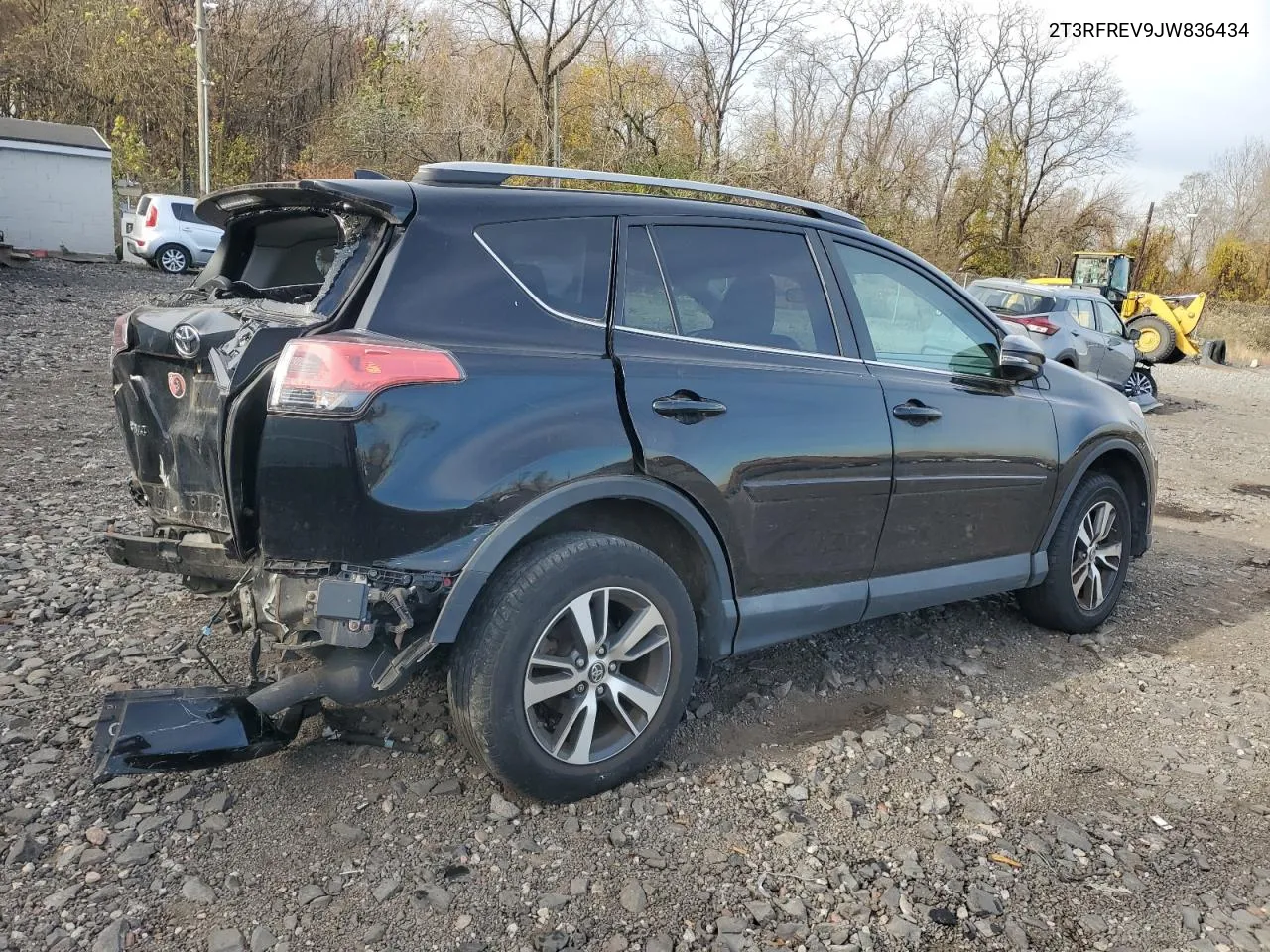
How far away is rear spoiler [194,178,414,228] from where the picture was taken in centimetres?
289

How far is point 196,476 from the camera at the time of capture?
308 cm

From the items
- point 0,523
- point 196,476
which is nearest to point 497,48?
point 0,523

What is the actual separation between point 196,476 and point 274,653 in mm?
1178

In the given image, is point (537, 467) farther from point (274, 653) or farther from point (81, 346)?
point (81, 346)

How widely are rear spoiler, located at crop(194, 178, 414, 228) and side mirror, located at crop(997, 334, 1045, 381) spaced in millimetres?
2645

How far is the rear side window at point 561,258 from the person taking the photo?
3.05m

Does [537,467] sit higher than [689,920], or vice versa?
[537,467]

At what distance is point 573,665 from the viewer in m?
3.01

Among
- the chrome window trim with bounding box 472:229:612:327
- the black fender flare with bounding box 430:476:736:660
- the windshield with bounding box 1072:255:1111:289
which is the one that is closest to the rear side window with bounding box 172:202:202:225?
the windshield with bounding box 1072:255:1111:289

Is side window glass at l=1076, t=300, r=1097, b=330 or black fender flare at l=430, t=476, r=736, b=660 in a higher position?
side window glass at l=1076, t=300, r=1097, b=330

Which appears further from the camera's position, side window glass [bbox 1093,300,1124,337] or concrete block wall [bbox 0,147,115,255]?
concrete block wall [bbox 0,147,115,255]

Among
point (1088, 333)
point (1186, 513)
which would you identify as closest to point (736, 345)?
point (1186, 513)

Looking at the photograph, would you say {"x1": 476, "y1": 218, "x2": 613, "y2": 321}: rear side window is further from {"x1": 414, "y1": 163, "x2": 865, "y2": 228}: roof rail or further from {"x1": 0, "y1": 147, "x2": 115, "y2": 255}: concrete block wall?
{"x1": 0, "y1": 147, "x2": 115, "y2": 255}: concrete block wall

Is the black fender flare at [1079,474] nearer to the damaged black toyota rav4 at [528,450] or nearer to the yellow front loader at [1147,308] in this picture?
the damaged black toyota rav4 at [528,450]
